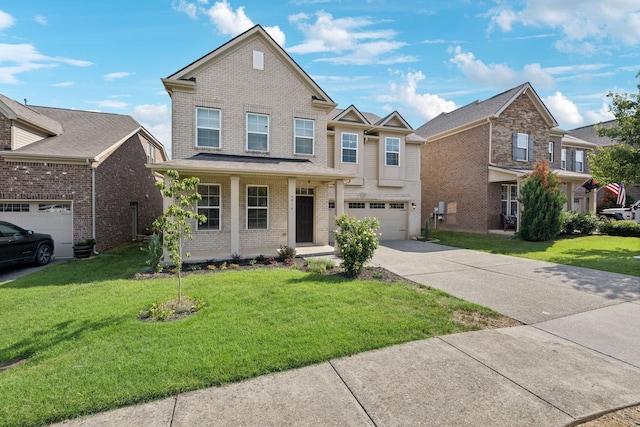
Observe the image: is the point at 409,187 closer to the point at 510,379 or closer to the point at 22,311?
the point at 510,379

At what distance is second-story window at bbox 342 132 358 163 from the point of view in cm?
1612

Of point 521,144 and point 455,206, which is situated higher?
point 521,144

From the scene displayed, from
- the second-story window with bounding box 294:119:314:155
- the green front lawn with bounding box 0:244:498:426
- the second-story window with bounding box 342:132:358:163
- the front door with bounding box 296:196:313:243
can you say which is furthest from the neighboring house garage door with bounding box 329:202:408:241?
the green front lawn with bounding box 0:244:498:426

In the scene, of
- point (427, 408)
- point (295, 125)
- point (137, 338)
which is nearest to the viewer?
point (427, 408)

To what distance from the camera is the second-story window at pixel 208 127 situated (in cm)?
1207

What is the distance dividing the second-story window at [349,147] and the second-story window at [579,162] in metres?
20.0

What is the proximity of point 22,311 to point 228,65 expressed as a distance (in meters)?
10.4

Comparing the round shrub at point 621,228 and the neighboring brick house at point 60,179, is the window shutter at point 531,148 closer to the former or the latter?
the round shrub at point 621,228

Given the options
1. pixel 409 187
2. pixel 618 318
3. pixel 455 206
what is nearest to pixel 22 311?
pixel 618 318

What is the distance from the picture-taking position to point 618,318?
18.3ft

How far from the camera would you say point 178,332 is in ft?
15.6

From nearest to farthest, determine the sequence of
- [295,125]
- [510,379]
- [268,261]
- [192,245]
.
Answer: [510,379] < [268,261] < [192,245] < [295,125]

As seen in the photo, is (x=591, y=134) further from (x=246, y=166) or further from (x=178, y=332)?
(x=178, y=332)

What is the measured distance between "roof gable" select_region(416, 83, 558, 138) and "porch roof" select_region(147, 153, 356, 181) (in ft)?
41.5
